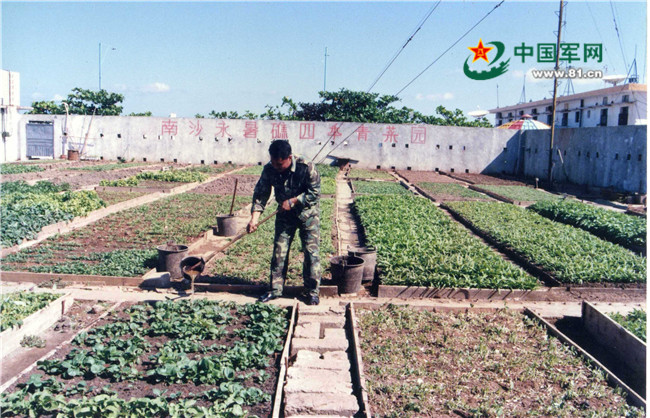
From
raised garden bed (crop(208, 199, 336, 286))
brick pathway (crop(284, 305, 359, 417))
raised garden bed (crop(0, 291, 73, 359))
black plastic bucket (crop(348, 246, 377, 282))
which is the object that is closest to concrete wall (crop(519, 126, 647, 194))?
raised garden bed (crop(208, 199, 336, 286))

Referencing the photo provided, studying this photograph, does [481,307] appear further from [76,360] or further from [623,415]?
[76,360]

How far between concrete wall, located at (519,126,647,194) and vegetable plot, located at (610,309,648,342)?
13.1m

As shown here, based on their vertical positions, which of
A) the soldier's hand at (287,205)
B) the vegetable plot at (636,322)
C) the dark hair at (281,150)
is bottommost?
the vegetable plot at (636,322)

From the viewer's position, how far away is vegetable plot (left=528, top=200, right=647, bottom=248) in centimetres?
972

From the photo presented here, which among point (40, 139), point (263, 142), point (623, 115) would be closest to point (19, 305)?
point (263, 142)

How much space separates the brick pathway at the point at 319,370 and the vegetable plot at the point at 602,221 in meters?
6.86

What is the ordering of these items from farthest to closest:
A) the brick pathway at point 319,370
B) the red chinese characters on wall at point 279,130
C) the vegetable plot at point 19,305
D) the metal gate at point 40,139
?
the red chinese characters on wall at point 279,130 → the metal gate at point 40,139 → the vegetable plot at point 19,305 → the brick pathway at point 319,370

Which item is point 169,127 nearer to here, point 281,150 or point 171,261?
point 171,261

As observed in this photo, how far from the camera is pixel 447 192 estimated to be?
57.4 ft

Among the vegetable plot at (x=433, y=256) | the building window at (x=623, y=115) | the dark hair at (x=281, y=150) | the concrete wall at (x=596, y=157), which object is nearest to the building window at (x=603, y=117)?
the building window at (x=623, y=115)

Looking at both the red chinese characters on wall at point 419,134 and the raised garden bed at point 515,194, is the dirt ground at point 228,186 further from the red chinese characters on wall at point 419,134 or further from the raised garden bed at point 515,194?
the red chinese characters on wall at point 419,134

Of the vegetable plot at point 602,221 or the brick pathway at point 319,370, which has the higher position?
the vegetable plot at point 602,221

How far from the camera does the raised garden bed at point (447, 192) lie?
16.0 m

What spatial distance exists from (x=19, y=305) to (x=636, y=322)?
652cm
